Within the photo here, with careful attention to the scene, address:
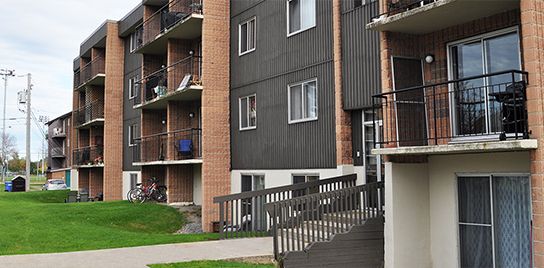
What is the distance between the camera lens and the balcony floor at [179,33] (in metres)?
20.6

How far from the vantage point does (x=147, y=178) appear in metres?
26.7

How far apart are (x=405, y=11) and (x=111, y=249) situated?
360 inches

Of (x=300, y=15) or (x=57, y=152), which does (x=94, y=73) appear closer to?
(x=300, y=15)

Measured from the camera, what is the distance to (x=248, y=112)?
64.5ft

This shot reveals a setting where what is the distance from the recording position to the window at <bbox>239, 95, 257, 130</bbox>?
19.3 meters

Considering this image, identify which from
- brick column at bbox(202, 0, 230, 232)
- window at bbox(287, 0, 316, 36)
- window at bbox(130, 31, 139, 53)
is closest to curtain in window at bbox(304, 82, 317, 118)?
window at bbox(287, 0, 316, 36)

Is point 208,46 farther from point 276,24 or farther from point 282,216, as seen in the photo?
point 282,216

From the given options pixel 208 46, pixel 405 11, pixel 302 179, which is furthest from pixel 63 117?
pixel 405 11

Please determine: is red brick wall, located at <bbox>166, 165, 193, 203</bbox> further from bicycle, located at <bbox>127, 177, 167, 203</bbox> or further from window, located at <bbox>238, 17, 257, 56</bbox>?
window, located at <bbox>238, 17, 257, 56</bbox>

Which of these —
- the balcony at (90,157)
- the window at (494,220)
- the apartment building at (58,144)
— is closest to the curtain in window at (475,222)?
the window at (494,220)

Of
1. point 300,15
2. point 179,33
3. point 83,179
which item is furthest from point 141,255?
point 83,179

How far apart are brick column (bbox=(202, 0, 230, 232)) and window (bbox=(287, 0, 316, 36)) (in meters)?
4.03

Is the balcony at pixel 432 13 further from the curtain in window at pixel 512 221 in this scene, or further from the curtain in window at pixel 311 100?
the curtain in window at pixel 311 100

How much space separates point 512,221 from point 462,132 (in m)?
2.00
